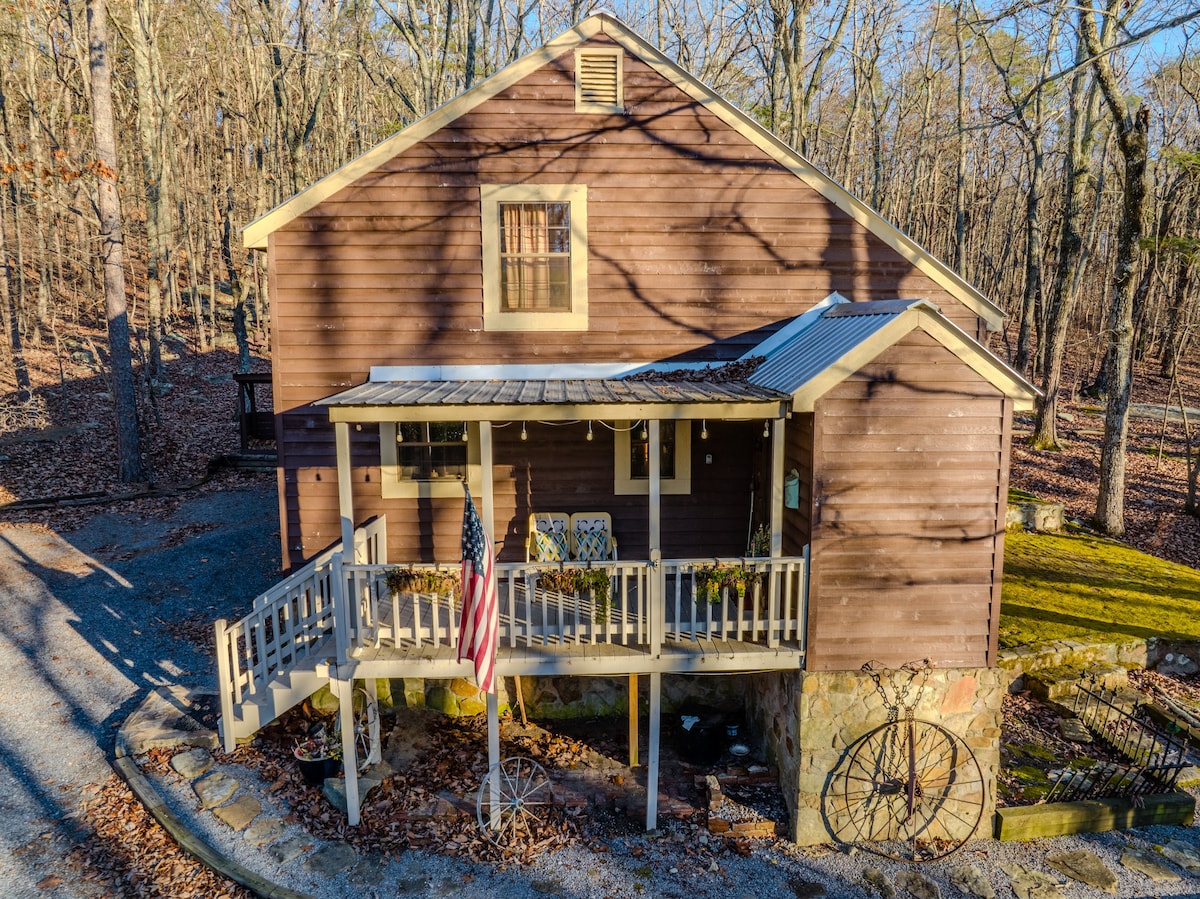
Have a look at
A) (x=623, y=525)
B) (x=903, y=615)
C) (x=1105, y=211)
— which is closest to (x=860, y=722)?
(x=903, y=615)

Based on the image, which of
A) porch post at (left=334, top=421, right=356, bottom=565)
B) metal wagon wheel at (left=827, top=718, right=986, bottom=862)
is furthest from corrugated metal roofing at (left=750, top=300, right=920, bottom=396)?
porch post at (left=334, top=421, right=356, bottom=565)

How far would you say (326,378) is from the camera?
9.56m

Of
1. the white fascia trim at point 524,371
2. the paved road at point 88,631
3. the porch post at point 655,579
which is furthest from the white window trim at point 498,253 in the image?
the paved road at point 88,631

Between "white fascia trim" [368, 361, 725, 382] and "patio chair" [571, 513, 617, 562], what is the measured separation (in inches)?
74.8

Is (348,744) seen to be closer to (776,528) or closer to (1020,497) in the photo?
(776,528)

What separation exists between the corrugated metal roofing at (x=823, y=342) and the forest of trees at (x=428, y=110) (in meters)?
5.41

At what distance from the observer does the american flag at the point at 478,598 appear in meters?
6.90

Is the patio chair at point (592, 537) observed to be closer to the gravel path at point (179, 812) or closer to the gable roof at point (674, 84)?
the gravel path at point (179, 812)

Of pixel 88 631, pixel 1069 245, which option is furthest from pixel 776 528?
pixel 1069 245

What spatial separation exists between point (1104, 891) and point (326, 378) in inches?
397

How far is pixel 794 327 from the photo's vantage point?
380 inches

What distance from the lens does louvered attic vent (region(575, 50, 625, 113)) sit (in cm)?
932

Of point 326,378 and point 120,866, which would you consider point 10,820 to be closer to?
point 120,866

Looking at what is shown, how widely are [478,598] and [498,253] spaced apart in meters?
4.70
